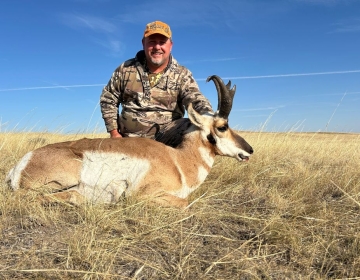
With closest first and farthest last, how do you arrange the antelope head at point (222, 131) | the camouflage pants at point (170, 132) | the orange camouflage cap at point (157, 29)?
the antelope head at point (222, 131), the camouflage pants at point (170, 132), the orange camouflage cap at point (157, 29)

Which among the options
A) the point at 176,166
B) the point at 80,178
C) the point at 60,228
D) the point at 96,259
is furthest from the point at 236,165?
the point at 96,259

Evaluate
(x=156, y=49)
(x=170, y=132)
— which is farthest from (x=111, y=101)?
(x=170, y=132)

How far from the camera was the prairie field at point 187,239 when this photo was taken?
7.65 feet

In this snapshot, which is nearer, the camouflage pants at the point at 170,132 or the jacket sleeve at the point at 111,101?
the camouflage pants at the point at 170,132

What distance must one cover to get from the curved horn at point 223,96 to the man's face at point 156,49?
5.72 feet

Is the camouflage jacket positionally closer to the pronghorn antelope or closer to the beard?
the beard

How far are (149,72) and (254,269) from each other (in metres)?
4.86

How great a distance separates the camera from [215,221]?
3.45m

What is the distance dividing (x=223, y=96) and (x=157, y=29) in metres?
2.30

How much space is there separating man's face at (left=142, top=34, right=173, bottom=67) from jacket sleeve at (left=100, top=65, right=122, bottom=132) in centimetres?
69

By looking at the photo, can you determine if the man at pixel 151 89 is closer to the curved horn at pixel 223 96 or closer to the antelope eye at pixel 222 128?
the curved horn at pixel 223 96

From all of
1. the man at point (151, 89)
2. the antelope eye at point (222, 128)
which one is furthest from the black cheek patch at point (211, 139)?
the man at point (151, 89)

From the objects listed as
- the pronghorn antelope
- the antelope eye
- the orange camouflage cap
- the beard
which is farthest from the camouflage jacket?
the pronghorn antelope

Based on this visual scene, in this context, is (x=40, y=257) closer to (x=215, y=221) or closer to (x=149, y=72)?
(x=215, y=221)
